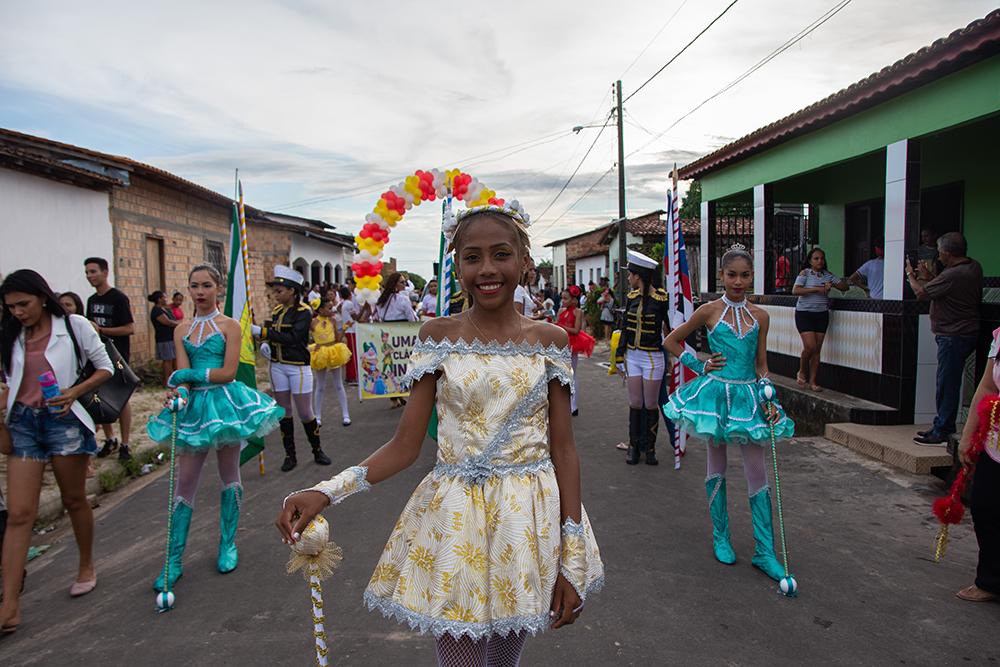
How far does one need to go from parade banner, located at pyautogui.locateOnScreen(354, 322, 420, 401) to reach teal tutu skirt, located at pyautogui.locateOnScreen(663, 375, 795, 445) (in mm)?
5941

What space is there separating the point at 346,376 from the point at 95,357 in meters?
10.3

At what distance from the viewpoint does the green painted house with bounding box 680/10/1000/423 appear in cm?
738

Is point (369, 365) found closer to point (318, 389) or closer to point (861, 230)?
point (318, 389)

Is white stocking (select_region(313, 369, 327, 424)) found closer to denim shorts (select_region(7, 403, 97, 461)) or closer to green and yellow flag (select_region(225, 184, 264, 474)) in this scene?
green and yellow flag (select_region(225, 184, 264, 474))

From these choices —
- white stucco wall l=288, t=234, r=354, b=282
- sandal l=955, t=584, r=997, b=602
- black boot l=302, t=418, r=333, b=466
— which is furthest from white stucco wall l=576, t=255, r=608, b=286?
sandal l=955, t=584, r=997, b=602

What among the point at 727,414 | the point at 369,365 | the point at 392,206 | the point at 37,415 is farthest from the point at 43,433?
the point at 392,206

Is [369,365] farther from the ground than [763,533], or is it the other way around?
[369,365]

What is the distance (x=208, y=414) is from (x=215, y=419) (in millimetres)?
72

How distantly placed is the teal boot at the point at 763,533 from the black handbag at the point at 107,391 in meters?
4.32

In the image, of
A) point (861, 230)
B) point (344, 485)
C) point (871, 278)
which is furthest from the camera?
point (861, 230)

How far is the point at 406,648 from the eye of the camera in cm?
352

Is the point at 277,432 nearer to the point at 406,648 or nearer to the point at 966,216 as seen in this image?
the point at 406,648

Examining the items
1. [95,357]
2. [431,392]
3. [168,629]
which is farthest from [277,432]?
[431,392]

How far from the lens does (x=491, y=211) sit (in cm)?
226
